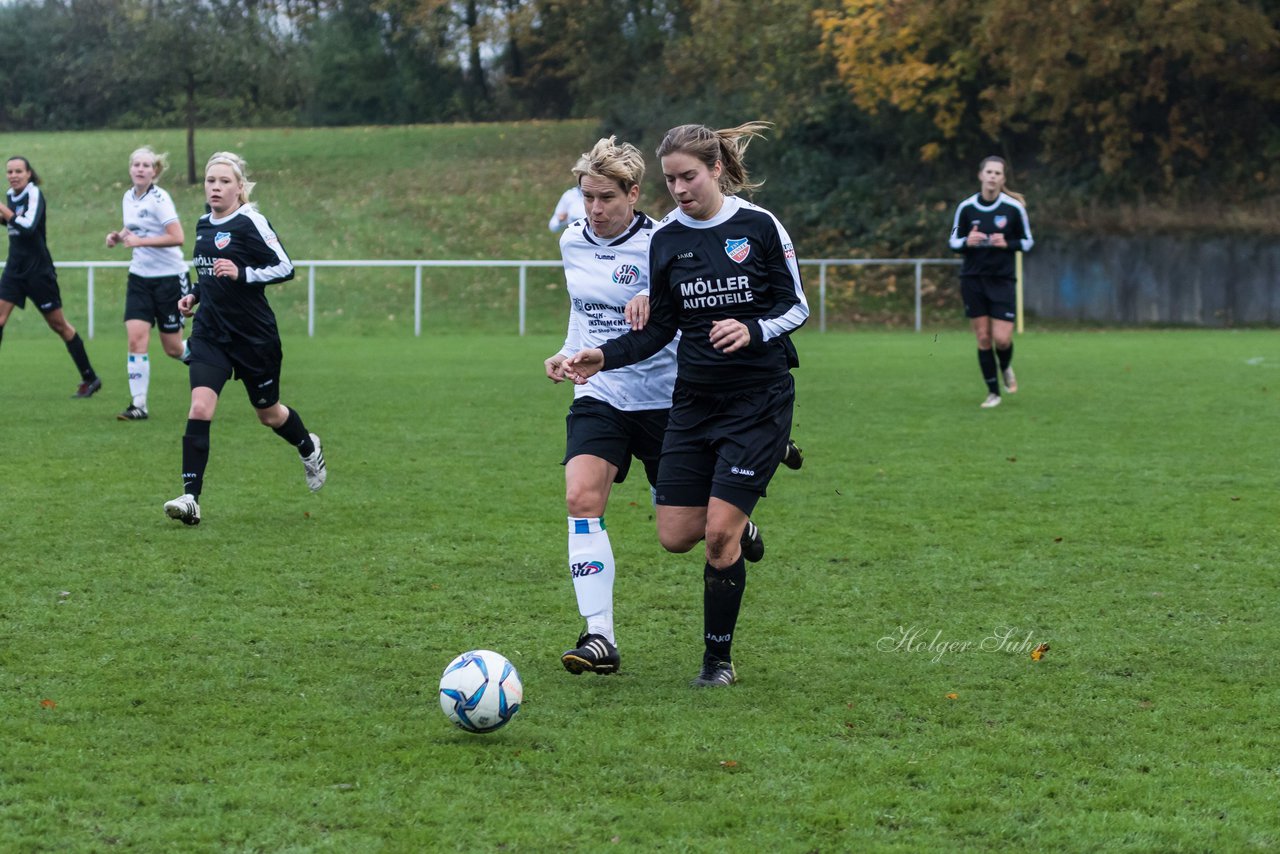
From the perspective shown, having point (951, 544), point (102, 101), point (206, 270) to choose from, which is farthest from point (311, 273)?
point (102, 101)

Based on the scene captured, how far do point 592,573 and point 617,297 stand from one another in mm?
1010

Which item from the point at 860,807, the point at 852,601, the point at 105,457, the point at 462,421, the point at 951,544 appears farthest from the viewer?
the point at 462,421

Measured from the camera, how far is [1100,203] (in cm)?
2936

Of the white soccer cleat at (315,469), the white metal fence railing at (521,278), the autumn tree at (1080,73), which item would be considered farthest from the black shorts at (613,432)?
the autumn tree at (1080,73)

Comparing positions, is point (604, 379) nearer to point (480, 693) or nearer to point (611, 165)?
point (611, 165)

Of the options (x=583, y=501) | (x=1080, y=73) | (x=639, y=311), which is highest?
(x=1080, y=73)

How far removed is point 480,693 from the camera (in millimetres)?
4531

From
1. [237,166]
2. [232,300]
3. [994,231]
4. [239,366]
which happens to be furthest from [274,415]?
[994,231]

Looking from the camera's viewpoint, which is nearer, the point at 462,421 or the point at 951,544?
the point at 951,544

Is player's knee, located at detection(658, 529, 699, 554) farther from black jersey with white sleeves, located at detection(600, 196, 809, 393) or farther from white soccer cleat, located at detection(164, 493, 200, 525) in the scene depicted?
white soccer cleat, located at detection(164, 493, 200, 525)

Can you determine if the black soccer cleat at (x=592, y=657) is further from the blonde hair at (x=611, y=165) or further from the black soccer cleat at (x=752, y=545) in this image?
the blonde hair at (x=611, y=165)

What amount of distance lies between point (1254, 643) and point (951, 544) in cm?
212

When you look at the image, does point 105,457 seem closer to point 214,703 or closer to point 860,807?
point 214,703

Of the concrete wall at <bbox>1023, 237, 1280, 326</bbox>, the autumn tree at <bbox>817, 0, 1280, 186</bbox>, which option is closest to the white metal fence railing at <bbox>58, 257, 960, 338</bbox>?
the concrete wall at <bbox>1023, 237, 1280, 326</bbox>
